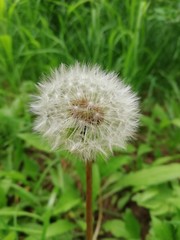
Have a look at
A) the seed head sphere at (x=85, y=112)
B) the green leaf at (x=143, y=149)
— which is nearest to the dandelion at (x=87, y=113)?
the seed head sphere at (x=85, y=112)

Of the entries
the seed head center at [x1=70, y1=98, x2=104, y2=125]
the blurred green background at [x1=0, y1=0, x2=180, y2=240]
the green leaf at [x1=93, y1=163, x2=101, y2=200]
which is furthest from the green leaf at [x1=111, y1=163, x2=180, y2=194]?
the seed head center at [x1=70, y1=98, x2=104, y2=125]

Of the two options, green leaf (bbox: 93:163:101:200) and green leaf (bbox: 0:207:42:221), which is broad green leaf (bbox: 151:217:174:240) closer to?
green leaf (bbox: 93:163:101:200)

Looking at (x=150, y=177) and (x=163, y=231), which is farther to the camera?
(x=150, y=177)

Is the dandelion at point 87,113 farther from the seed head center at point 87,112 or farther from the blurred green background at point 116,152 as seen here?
the blurred green background at point 116,152

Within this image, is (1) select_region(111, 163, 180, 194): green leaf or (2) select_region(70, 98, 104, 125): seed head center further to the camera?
(1) select_region(111, 163, 180, 194): green leaf

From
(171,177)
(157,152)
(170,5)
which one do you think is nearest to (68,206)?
(171,177)

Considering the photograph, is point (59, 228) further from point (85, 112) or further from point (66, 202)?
point (85, 112)

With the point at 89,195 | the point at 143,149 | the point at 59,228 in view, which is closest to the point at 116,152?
the point at 143,149

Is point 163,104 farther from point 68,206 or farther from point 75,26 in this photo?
point 68,206
